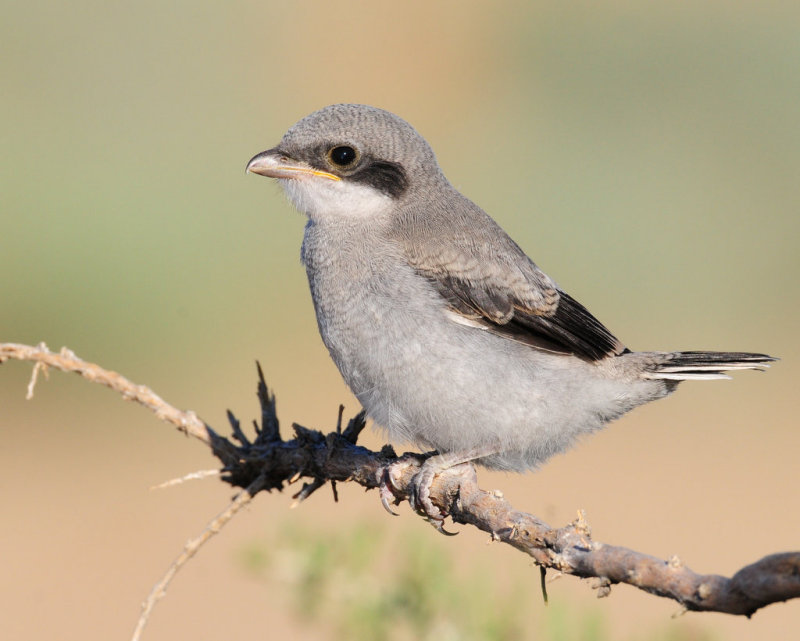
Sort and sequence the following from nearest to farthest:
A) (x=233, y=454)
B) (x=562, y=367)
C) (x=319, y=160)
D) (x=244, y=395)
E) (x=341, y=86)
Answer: (x=233, y=454) < (x=562, y=367) < (x=319, y=160) < (x=244, y=395) < (x=341, y=86)

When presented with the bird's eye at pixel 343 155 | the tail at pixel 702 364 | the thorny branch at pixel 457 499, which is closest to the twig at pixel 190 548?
the thorny branch at pixel 457 499

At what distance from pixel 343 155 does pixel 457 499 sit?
179 cm

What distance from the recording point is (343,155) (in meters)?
3.89

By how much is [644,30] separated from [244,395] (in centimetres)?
1050

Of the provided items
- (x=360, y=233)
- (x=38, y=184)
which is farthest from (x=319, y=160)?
(x=38, y=184)

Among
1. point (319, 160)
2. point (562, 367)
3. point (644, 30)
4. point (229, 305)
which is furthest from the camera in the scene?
point (644, 30)

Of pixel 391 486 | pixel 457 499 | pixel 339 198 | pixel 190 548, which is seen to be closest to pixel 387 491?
pixel 391 486

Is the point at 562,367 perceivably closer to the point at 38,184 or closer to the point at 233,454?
the point at 233,454

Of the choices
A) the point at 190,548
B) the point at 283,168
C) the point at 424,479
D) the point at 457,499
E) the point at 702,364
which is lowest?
the point at 190,548

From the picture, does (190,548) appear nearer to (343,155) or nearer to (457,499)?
(457,499)

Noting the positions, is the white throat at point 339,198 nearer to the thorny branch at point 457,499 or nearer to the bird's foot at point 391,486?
the thorny branch at point 457,499

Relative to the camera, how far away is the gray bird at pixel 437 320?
11.2ft

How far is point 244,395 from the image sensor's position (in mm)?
9477

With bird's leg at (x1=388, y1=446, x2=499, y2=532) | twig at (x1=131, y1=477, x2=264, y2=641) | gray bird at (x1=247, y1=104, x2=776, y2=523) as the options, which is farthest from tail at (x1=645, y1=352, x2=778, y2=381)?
twig at (x1=131, y1=477, x2=264, y2=641)
